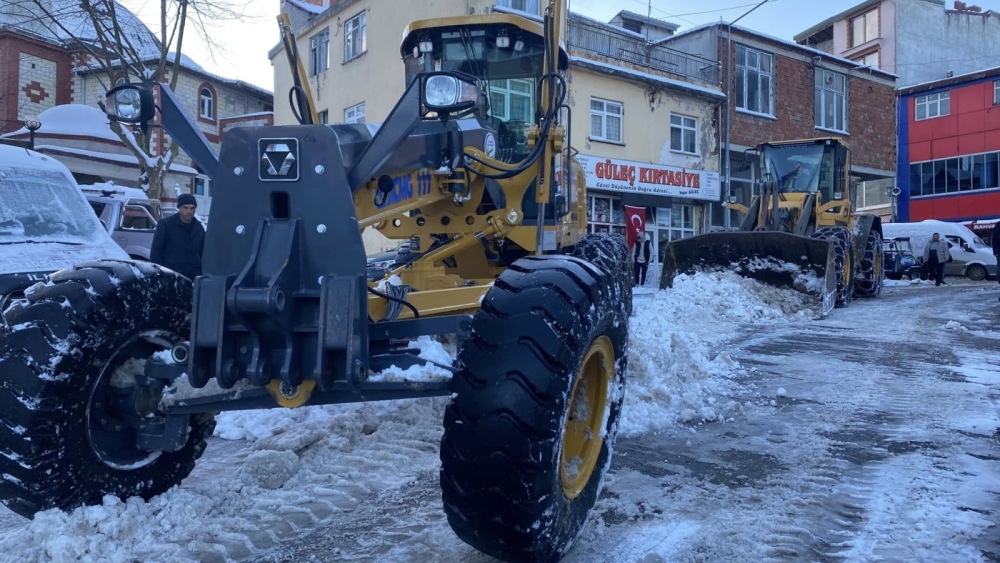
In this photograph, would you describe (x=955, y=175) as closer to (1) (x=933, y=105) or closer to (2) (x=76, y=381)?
(1) (x=933, y=105)

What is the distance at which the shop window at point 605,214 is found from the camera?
20.5m

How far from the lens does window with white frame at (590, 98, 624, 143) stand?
65.8ft

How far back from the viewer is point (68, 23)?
25.9m

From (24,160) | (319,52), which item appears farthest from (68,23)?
(24,160)

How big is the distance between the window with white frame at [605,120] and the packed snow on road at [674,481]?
45.6ft

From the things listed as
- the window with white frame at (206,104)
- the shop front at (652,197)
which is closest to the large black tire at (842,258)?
the shop front at (652,197)

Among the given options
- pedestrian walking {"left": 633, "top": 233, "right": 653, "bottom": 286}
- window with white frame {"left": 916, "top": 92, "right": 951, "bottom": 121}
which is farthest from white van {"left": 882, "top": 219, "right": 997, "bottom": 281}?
window with white frame {"left": 916, "top": 92, "right": 951, "bottom": 121}

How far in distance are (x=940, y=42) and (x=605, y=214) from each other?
3093cm

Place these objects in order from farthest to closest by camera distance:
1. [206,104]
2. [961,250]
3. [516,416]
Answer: [206,104], [961,250], [516,416]

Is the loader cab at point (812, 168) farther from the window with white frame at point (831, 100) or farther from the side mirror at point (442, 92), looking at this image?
the window with white frame at point (831, 100)

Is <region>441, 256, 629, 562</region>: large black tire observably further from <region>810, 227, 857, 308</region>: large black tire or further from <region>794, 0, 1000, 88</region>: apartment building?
<region>794, 0, 1000, 88</region>: apartment building

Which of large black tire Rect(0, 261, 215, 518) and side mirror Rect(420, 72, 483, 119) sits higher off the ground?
side mirror Rect(420, 72, 483, 119)

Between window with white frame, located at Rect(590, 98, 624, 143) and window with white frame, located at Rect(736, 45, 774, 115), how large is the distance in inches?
202

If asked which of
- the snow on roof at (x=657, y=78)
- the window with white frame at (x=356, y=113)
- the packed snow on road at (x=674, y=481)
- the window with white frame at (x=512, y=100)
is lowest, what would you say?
the packed snow on road at (x=674, y=481)
